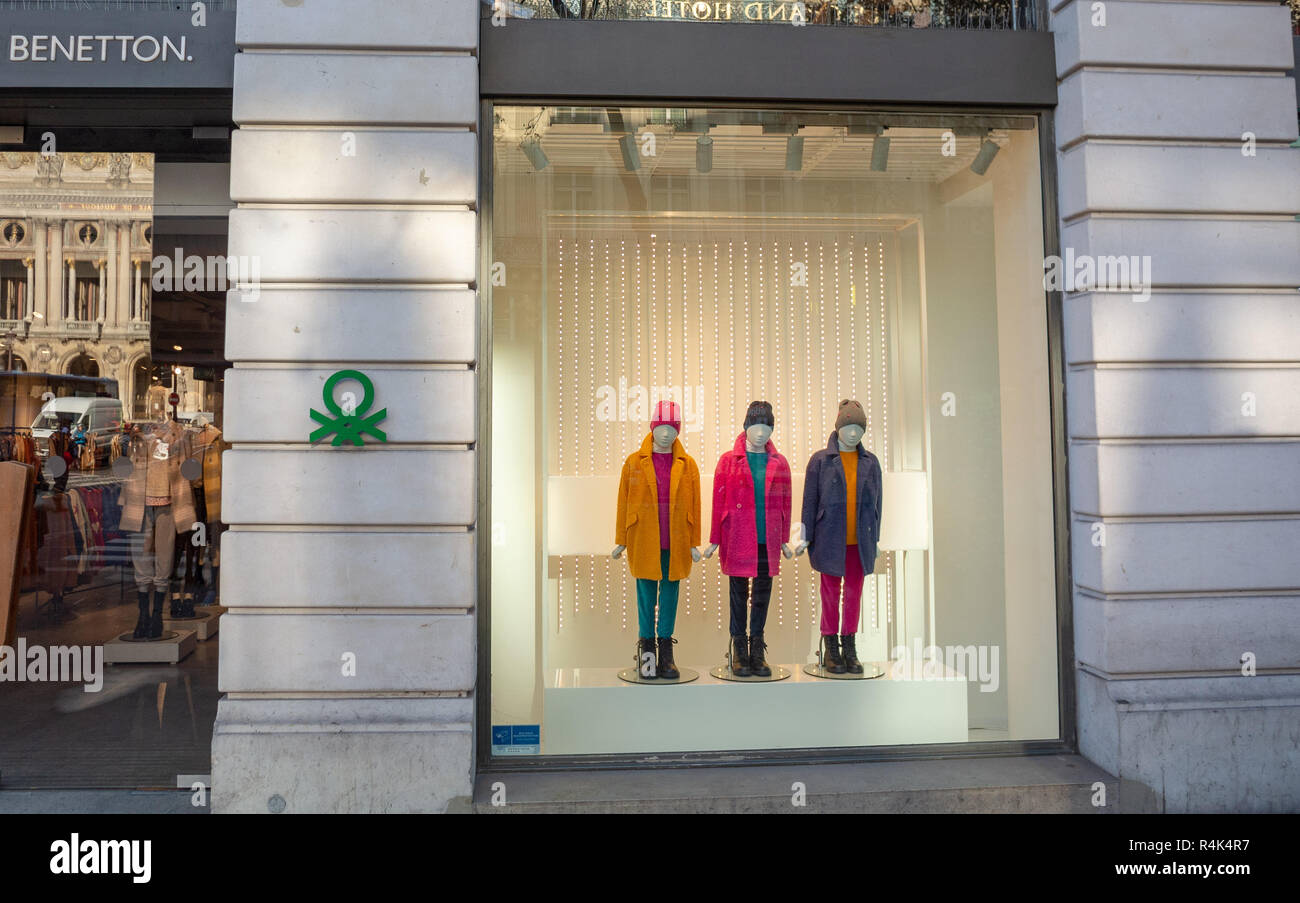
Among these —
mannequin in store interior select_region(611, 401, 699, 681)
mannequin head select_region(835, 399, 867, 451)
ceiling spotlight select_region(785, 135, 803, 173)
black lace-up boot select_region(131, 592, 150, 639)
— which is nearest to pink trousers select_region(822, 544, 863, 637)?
mannequin head select_region(835, 399, 867, 451)

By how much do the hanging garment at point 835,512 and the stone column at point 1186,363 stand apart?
3.82 feet

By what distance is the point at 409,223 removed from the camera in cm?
428

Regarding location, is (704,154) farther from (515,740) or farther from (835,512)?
(515,740)

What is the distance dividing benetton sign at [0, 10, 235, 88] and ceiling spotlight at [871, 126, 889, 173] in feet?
11.9

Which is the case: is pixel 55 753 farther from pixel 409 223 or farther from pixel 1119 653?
pixel 1119 653

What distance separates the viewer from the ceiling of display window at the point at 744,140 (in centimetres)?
471

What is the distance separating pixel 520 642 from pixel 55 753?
110 inches

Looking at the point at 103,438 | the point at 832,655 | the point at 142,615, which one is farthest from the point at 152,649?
the point at 832,655

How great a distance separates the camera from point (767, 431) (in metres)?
5.17

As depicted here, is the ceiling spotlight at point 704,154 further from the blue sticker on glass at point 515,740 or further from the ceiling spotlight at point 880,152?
the blue sticker on glass at point 515,740

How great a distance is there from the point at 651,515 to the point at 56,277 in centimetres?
428

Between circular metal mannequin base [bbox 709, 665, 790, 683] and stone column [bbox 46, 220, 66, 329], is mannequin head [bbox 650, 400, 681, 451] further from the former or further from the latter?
stone column [bbox 46, 220, 66, 329]
